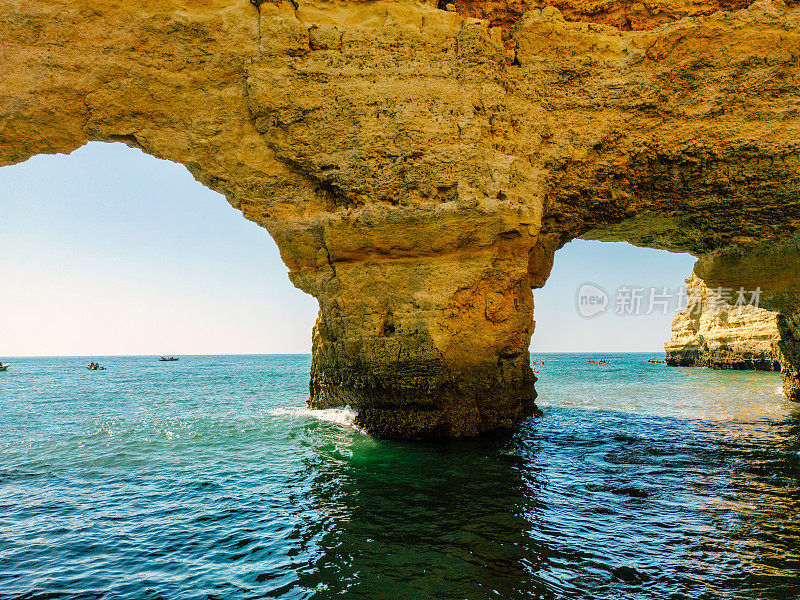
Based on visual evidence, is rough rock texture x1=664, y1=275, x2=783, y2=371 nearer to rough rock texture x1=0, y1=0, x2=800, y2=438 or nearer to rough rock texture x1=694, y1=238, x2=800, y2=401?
rough rock texture x1=694, y1=238, x2=800, y2=401

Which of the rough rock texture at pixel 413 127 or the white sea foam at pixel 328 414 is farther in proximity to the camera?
the white sea foam at pixel 328 414

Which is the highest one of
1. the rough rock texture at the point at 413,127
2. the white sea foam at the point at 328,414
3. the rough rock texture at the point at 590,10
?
the rough rock texture at the point at 590,10

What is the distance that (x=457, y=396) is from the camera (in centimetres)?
1092

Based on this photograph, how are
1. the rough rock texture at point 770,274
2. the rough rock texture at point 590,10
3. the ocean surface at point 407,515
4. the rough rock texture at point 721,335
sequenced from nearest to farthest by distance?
the ocean surface at point 407,515 < the rough rock texture at point 590,10 < the rough rock texture at point 770,274 < the rough rock texture at point 721,335

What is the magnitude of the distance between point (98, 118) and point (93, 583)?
949 centimetres

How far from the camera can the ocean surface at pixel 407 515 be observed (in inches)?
197

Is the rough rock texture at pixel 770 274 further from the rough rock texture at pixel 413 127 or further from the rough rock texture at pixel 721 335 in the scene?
the rough rock texture at pixel 721 335

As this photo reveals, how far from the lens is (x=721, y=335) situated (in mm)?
38969

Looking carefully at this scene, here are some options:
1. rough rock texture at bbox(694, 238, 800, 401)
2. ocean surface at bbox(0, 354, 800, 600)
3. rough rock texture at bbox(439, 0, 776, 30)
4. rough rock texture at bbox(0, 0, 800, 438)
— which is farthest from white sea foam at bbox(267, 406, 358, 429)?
rough rock texture at bbox(694, 238, 800, 401)

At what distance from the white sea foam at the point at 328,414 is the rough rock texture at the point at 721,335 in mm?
24172

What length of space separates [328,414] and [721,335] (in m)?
36.5

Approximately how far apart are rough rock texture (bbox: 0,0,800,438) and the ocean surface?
2.49 m

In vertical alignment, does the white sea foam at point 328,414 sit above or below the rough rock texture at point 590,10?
below

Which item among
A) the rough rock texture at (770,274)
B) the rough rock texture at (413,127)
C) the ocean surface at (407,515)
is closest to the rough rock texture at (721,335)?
the rough rock texture at (770,274)
